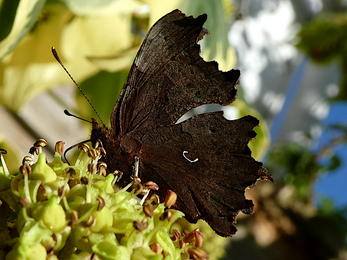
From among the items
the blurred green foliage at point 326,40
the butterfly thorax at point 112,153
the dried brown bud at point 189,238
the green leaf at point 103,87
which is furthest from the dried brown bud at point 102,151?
the blurred green foliage at point 326,40

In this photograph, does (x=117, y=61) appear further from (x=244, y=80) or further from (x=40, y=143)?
(x=244, y=80)

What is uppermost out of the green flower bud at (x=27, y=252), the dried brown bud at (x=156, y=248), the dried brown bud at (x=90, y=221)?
A: the dried brown bud at (x=156, y=248)

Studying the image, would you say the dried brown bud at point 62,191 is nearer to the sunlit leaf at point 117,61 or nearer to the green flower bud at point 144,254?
the green flower bud at point 144,254

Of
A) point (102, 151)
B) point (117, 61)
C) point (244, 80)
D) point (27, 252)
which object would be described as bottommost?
point (27, 252)

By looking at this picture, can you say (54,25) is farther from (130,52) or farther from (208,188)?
(208,188)

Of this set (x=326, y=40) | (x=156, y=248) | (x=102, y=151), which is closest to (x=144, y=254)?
(x=156, y=248)

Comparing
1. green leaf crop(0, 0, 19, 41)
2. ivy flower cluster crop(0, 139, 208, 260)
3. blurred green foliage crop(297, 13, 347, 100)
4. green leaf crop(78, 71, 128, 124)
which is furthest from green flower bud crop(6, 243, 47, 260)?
blurred green foliage crop(297, 13, 347, 100)

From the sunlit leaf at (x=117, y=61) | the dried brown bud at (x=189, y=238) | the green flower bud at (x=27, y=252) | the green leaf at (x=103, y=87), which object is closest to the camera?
the green flower bud at (x=27, y=252)

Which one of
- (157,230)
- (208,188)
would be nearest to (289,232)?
(208,188)

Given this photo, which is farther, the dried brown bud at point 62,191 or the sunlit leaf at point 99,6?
the sunlit leaf at point 99,6
